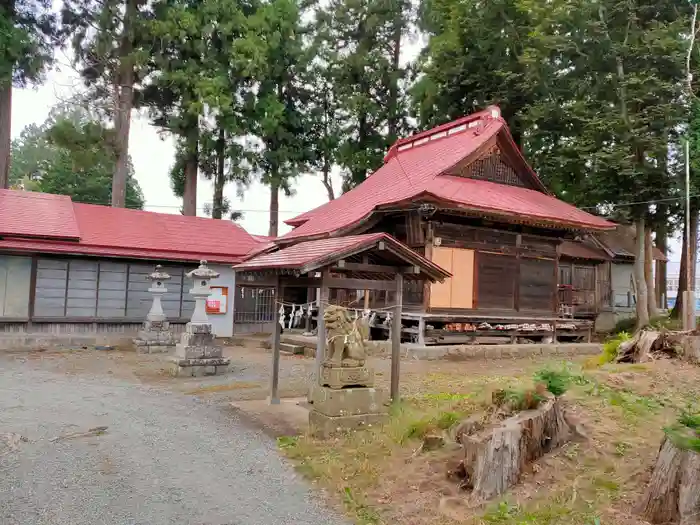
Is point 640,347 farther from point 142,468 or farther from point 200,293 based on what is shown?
point 200,293

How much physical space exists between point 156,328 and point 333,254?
34.3 ft

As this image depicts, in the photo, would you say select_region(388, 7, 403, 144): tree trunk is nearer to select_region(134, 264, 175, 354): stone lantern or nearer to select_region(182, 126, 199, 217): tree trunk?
select_region(182, 126, 199, 217): tree trunk

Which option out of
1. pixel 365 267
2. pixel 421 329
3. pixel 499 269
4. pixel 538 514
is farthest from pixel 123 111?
pixel 538 514

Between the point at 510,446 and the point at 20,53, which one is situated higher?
the point at 20,53

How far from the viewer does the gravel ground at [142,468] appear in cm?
458

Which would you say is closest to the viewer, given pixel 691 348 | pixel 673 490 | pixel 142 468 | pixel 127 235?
pixel 673 490

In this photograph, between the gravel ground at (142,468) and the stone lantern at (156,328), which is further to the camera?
the stone lantern at (156,328)

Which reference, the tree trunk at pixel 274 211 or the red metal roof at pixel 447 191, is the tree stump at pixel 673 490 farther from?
the tree trunk at pixel 274 211

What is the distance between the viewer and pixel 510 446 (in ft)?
15.3

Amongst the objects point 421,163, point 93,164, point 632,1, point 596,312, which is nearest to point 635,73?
point 632,1

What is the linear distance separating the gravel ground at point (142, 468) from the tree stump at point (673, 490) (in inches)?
93.8

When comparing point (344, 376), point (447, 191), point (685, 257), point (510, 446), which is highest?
point (447, 191)

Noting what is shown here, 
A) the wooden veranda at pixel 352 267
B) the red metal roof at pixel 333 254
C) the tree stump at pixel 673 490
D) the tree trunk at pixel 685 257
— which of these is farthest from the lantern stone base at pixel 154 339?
the tree trunk at pixel 685 257

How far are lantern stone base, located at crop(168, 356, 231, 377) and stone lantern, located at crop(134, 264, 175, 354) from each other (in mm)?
3846
